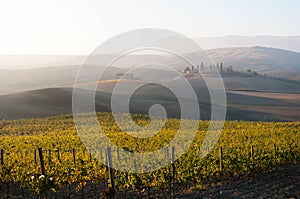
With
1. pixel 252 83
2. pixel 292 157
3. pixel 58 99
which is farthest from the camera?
pixel 252 83

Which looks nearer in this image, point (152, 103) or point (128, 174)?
point (128, 174)

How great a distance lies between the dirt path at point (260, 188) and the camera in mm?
13508

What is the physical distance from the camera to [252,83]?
121 m

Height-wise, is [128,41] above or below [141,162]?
above

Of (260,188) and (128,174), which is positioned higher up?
(128,174)

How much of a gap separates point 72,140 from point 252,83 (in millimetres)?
100830

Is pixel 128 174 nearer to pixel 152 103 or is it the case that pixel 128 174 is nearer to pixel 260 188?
pixel 260 188

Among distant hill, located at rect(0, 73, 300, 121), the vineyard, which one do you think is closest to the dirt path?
the vineyard

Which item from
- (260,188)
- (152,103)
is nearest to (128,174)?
(260,188)

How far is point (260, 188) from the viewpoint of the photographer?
14438mm

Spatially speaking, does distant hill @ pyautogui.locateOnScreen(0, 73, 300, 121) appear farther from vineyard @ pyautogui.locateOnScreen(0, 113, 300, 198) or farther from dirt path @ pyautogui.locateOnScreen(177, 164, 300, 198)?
dirt path @ pyautogui.locateOnScreen(177, 164, 300, 198)

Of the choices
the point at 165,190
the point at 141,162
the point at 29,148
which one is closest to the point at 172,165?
the point at 165,190

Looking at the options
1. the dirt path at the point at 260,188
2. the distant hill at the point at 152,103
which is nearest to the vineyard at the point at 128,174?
the dirt path at the point at 260,188

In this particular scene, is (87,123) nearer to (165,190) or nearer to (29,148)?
(29,148)
